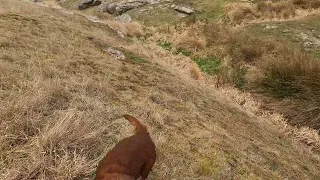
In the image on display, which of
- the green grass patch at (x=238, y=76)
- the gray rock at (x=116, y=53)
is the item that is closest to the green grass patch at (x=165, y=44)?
the green grass patch at (x=238, y=76)

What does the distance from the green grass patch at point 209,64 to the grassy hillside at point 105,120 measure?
10.3 feet

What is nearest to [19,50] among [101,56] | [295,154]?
[101,56]

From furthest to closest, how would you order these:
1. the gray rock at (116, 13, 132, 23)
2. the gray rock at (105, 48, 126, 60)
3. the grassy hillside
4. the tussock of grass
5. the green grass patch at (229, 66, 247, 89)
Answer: the gray rock at (116, 13, 132, 23) < the green grass patch at (229, 66, 247, 89) < the gray rock at (105, 48, 126, 60) < the tussock of grass < the grassy hillside

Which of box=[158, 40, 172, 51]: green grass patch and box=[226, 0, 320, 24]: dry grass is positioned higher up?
box=[226, 0, 320, 24]: dry grass

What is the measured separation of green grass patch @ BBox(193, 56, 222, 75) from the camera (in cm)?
1122

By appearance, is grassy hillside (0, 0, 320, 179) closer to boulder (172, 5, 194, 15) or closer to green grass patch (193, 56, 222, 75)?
green grass patch (193, 56, 222, 75)

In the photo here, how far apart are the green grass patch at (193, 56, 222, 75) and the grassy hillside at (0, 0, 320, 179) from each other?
314 cm

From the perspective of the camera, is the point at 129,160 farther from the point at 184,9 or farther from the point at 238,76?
the point at 184,9

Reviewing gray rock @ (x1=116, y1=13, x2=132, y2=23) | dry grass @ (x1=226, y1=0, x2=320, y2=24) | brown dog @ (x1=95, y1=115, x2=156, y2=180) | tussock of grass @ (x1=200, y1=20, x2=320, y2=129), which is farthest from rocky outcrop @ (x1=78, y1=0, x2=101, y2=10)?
brown dog @ (x1=95, y1=115, x2=156, y2=180)

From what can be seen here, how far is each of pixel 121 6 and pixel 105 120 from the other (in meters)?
18.4

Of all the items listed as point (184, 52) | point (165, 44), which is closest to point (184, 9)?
point (165, 44)

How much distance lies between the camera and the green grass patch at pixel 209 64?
442 inches

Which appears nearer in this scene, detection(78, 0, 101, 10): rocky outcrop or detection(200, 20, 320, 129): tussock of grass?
detection(200, 20, 320, 129): tussock of grass

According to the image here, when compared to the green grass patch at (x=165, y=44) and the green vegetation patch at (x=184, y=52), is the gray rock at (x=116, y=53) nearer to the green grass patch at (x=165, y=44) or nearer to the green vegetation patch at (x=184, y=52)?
the green vegetation patch at (x=184, y=52)
